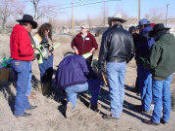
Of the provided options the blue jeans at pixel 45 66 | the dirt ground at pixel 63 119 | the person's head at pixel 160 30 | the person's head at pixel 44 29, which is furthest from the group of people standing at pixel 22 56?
the person's head at pixel 160 30

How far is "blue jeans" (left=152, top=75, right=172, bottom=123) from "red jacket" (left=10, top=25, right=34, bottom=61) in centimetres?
237

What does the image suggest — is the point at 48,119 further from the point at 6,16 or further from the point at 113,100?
the point at 6,16

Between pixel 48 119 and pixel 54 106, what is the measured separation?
723 millimetres

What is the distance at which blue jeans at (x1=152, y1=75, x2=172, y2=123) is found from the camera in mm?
3715

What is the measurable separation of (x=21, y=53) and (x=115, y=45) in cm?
169

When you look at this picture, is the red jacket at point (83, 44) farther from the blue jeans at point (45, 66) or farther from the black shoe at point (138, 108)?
the black shoe at point (138, 108)

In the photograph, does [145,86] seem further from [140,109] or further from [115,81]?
[115,81]

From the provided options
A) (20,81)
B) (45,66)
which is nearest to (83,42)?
(45,66)

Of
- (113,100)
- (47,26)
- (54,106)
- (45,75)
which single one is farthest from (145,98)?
(47,26)

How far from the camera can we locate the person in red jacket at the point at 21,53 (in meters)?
3.68

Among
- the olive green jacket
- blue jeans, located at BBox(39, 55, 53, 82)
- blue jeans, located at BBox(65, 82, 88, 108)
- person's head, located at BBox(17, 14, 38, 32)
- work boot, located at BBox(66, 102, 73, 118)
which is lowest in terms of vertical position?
work boot, located at BBox(66, 102, 73, 118)

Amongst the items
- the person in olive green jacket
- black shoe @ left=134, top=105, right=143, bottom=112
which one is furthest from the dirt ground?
the person in olive green jacket

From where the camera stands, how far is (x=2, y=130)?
356cm

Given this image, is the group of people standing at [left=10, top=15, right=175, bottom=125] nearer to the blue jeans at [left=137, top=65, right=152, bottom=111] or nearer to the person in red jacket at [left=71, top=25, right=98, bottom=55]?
the blue jeans at [left=137, top=65, right=152, bottom=111]
